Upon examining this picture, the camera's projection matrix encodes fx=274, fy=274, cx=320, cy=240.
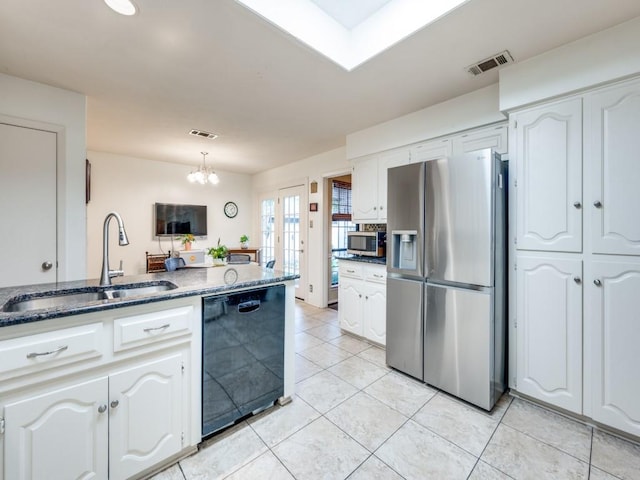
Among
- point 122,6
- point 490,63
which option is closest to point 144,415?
point 122,6

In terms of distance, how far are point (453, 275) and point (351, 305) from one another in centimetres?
146

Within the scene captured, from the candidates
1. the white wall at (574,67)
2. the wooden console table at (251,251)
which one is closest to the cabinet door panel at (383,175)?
the white wall at (574,67)

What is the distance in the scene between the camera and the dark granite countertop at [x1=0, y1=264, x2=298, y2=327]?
1090 mm

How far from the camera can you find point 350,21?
201 centimetres

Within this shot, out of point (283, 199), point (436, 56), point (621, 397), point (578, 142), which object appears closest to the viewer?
point (621, 397)

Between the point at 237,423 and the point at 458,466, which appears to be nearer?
the point at 458,466

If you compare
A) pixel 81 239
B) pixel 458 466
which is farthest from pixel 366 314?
pixel 81 239

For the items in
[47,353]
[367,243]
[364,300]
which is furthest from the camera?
[367,243]

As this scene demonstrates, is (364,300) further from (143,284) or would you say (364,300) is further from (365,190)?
(143,284)

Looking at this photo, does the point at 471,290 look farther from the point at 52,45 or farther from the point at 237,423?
the point at 52,45

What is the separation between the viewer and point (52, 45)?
73.5 inches

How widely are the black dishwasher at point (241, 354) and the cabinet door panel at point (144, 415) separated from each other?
16 centimetres

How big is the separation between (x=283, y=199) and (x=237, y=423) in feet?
13.3

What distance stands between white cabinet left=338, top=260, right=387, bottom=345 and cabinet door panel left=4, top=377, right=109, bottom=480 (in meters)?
2.28
